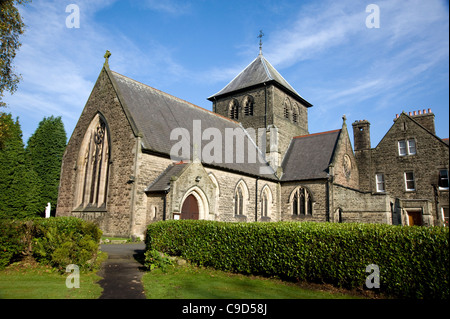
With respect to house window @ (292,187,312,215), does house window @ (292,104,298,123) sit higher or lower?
higher

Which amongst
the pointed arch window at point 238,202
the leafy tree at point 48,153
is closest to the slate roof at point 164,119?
the pointed arch window at point 238,202

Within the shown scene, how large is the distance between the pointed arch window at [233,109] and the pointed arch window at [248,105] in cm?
104

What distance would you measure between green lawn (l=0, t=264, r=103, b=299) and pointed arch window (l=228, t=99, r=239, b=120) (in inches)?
978

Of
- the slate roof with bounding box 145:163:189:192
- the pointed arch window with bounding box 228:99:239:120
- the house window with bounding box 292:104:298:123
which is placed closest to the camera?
the slate roof with bounding box 145:163:189:192

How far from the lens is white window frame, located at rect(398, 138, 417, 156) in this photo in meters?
27.0

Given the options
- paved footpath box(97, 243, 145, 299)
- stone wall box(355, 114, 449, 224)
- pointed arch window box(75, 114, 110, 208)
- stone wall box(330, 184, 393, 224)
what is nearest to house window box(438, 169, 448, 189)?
stone wall box(355, 114, 449, 224)

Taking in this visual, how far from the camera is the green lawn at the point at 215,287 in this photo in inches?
291

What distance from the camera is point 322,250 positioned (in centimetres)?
857

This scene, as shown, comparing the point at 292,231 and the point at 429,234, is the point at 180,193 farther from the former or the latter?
the point at 429,234

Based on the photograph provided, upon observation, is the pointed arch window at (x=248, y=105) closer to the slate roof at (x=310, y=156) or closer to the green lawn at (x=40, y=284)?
the slate roof at (x=310, y=156)

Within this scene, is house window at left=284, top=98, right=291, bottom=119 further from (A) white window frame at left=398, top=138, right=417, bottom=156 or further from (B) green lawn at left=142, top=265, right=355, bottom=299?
(B) green lawn at left=142, top=265, right=355, bottom=299

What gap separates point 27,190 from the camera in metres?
29.6

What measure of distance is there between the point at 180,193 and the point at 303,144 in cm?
1704

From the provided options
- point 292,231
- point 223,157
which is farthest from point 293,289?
point 223,157
